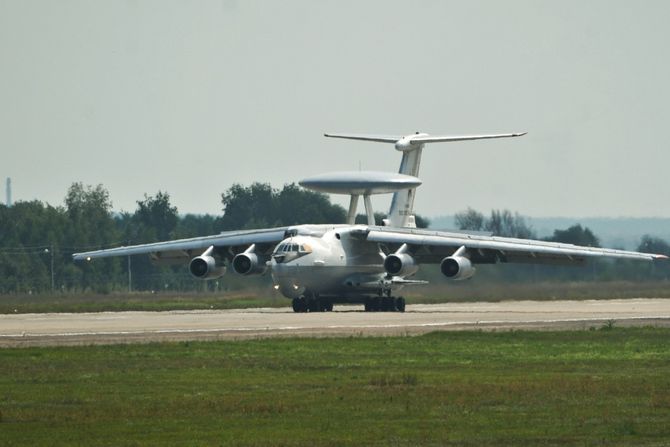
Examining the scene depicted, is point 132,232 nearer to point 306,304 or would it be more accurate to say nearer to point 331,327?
point 306,304

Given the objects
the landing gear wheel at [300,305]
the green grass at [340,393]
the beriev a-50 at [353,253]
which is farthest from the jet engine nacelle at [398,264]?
the green grass at [340,393]

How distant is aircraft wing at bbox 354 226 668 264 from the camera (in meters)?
49.1

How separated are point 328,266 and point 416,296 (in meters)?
10.6

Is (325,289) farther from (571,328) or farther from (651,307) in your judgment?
(571,328)

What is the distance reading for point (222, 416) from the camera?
18.0m

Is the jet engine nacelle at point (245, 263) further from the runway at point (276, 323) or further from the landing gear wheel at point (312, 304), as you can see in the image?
the landing gear wheel at point (312, 304)

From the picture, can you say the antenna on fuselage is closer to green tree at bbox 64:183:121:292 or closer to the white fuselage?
the white fuselage

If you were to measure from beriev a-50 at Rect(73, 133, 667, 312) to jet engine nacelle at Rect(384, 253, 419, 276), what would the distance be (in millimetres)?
32

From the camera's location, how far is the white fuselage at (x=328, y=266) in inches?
1890

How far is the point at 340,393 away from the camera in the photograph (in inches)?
810

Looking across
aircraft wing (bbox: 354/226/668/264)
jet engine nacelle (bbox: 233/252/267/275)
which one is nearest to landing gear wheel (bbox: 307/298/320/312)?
jet engine nacelle (bbox: 233/252/267/275)

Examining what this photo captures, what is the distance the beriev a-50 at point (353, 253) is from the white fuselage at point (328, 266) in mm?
32

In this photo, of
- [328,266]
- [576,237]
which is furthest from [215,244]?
[576,237]

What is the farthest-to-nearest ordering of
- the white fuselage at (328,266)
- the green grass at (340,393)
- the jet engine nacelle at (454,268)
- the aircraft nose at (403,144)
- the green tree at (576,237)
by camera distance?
the green tree at (576,237) → the aircraft nose at (403,144) → the jet engine nacelle at (454,268) → the white fuselage at (328,266) → the green grass at (340,393)
